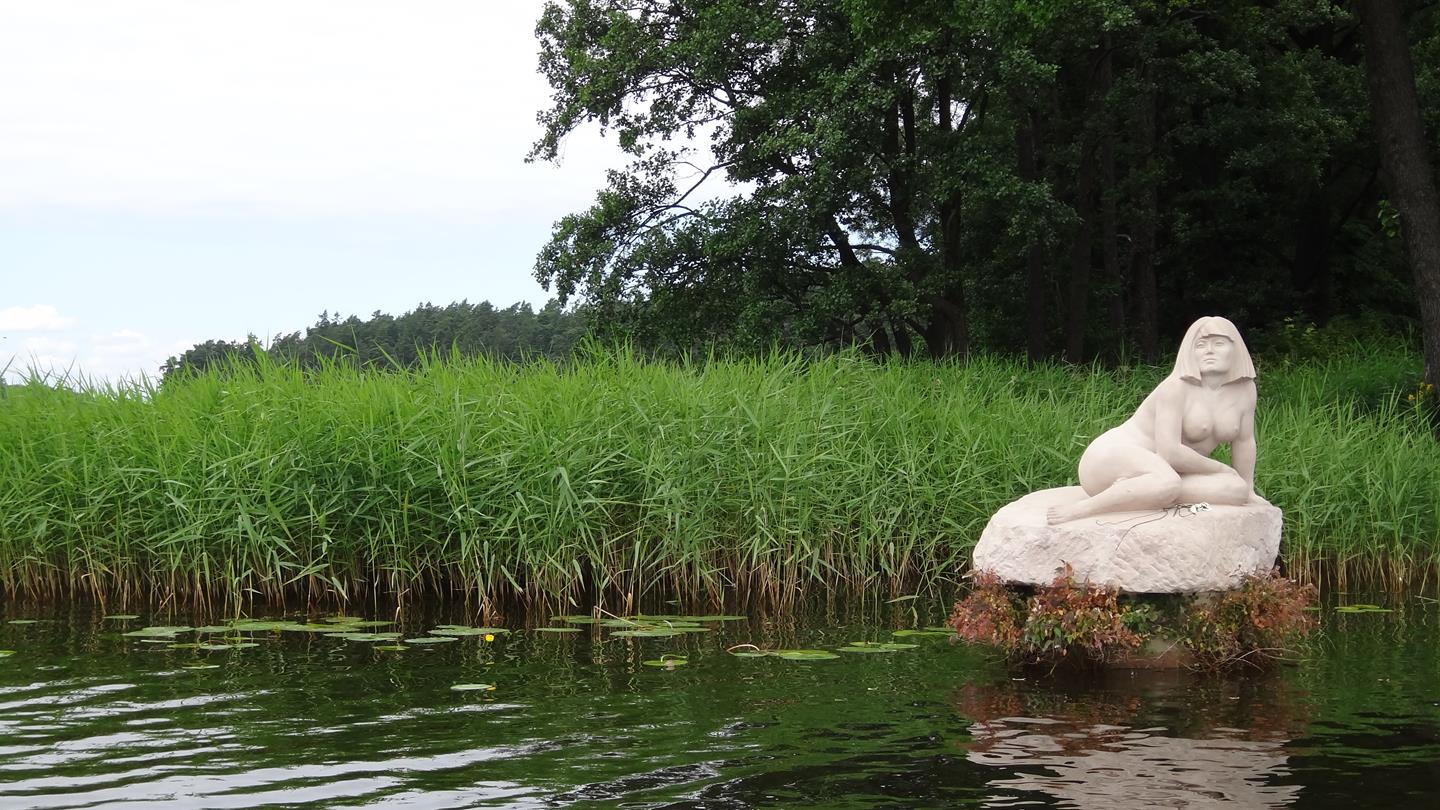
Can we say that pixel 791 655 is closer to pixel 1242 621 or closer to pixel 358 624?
pixel 1242 621

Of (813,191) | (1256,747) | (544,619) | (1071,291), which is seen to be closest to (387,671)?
(544,619)

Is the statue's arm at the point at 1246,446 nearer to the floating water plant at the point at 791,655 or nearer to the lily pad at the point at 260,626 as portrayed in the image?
the floating water plant at the point at 791,655

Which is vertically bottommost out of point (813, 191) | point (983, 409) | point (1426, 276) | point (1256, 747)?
point (1256, 747)

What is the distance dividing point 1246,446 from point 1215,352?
2.20ft

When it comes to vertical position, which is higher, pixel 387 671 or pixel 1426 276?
pixel 1426 276

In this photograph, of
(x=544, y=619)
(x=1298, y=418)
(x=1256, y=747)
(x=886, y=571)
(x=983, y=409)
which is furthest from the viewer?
(x=1298, y=418)

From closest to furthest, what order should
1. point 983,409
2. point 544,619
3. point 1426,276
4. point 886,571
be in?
point 544,619
point 886,571
point 983,409
point 1426,276

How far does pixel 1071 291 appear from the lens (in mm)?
21000

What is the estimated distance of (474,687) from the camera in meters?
6.65

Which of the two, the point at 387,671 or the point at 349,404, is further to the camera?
the point at 349,404

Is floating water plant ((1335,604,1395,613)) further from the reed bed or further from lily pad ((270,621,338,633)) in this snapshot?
lily pad ((270,621,338,633))

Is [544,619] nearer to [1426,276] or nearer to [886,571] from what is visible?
[886,571]

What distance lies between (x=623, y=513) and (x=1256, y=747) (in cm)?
500

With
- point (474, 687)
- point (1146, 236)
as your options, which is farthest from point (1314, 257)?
point (474, 687)
